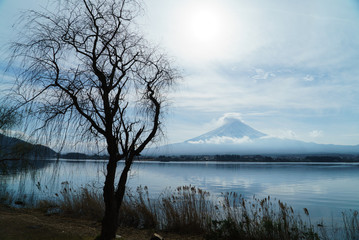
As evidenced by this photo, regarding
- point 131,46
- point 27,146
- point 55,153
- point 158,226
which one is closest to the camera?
point 55,153

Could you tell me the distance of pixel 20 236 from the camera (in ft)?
17.2

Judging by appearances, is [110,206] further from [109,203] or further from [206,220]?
[206,220]

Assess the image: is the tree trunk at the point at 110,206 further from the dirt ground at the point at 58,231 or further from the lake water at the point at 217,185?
the dirt ground at the point at 58,231

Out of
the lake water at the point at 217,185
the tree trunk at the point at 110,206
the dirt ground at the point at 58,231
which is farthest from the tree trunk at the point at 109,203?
the dirt ground at the point at 58,231

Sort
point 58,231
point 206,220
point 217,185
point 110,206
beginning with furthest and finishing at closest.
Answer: point 217,185
point 206,220
point 58,231
point 110,206

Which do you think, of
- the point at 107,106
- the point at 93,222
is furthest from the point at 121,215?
the point at 107,106

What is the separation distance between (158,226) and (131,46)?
5.82 metres

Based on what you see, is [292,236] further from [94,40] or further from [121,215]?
[94,40]

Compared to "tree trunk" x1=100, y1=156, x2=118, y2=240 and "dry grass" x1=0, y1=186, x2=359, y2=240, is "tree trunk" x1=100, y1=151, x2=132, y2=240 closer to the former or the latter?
"tree trunk" x1=100, y1=156, x2=118, y2=240

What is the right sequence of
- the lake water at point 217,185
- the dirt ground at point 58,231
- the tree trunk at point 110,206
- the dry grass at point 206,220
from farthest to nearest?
1. the dry grass at point 206,220
2. the lake water at point 217,185
3. the dirt ground at point 58,231
4. the tree trunk at point 110,206

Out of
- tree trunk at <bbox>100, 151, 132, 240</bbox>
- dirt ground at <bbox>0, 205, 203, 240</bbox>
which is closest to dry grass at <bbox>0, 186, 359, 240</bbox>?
dirt ground at <bbox>0, 205, 203, 240</bbox>

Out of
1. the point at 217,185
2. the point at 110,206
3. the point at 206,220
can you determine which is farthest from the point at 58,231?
the point at 217,185

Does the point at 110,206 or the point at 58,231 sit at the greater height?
the point at 110,206

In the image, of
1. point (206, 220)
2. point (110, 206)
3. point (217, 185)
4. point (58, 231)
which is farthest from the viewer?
point (217, 185)
